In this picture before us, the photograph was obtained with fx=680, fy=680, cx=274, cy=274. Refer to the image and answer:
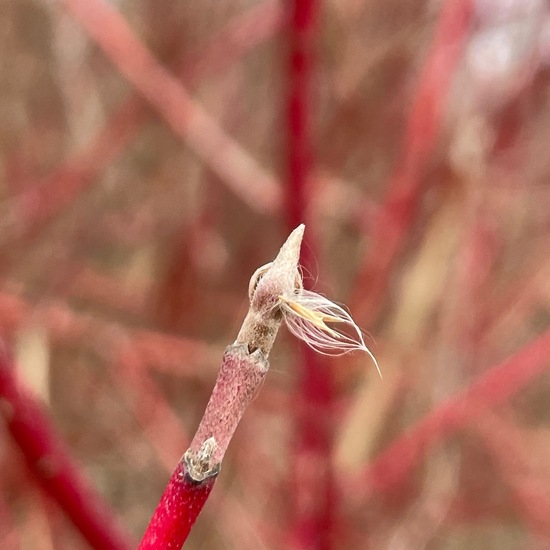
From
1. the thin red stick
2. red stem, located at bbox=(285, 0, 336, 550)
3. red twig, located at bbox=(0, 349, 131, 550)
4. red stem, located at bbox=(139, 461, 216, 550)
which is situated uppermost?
the thin red stick

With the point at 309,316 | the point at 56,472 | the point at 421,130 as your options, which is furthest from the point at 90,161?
the point at 309,316

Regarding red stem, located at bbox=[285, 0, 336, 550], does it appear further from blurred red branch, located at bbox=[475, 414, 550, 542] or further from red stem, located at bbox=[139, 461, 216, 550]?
blurred red branch, located at bbox=[475, 414, 550, 542]

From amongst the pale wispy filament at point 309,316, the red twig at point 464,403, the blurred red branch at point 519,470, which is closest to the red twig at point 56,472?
the pale wispy filament at point 309,316

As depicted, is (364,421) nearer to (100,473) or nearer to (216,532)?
(216,532)

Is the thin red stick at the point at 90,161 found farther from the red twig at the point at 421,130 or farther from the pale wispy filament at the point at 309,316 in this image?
the pale wispy filament at the point at 309,316

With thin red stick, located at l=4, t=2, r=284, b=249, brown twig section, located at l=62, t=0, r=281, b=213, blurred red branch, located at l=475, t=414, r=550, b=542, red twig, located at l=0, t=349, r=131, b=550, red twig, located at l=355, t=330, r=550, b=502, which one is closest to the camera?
red twig, located at l=0, t=349, r=131, b=550

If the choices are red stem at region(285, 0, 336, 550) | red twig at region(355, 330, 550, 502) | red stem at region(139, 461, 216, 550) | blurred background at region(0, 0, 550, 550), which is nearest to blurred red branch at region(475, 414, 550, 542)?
blurred background at region(0, 0, 550, 550)
